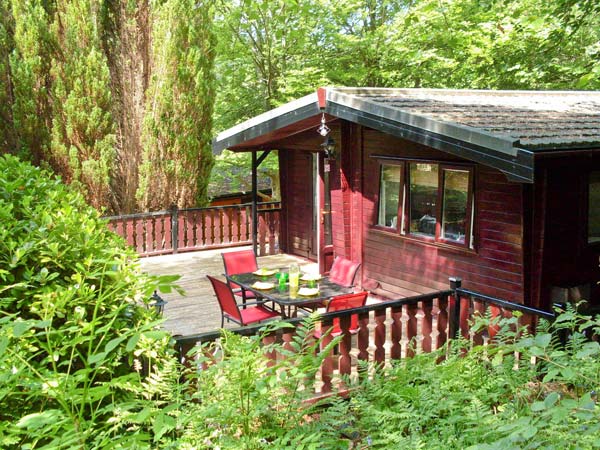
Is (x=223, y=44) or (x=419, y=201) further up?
(x=223, y=44)

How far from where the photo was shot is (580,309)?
26.4ft

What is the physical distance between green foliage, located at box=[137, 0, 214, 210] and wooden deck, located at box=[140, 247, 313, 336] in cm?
205

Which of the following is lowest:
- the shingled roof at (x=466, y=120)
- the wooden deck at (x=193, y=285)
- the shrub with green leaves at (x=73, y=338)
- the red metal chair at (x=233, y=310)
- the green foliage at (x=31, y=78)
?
the wooden deck at (x=193, y=285)

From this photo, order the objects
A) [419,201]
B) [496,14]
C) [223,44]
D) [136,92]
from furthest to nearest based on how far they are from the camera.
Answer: [223,44] → [496,14] → [136,92] → [419,201]

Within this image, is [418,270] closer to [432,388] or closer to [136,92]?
[432,388]

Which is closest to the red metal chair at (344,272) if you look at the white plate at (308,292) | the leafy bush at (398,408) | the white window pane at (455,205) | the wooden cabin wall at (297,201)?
the white plate at (308,292)

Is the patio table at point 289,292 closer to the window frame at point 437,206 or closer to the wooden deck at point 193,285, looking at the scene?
the wooden deck at point 193,285

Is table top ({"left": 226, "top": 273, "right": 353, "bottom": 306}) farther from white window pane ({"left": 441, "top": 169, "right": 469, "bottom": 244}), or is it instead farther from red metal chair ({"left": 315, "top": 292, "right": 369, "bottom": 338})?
white window pane ({"left": 441, "top": 169, "right": 469, "bottom": 244})

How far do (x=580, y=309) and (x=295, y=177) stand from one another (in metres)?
6.63

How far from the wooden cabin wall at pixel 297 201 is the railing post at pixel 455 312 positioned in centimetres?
639

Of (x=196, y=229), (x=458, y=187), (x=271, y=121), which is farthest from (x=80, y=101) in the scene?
(x=458, y=187)

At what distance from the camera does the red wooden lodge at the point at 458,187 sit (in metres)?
7.41

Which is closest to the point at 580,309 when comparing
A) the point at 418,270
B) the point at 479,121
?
the point at 418,270

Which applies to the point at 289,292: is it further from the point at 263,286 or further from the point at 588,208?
the point at 588,208
